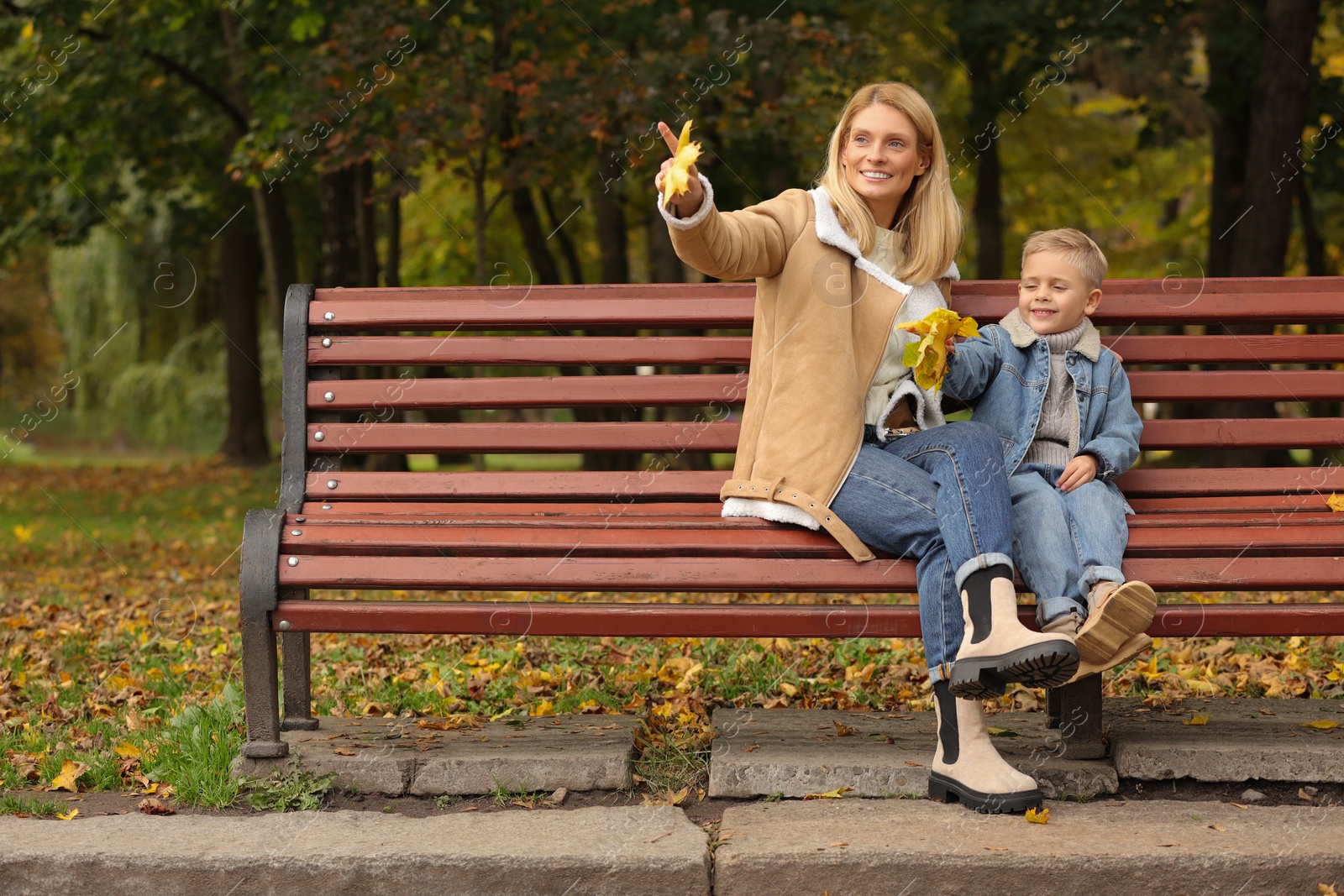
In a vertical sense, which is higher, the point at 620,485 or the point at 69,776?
the point at 620,485

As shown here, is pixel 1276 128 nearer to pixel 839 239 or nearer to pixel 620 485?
pixel 839 239

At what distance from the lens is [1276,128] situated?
923 cm

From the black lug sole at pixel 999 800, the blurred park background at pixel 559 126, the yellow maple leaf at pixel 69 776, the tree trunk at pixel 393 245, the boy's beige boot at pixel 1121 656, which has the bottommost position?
the yellow maple leaf at pixel 69 776

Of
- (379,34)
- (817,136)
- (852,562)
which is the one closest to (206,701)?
(852,562)

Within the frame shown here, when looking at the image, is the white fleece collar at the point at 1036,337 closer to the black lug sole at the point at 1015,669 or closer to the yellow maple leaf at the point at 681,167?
the black lug sole at the point at 1015,669

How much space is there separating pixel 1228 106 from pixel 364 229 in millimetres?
8065

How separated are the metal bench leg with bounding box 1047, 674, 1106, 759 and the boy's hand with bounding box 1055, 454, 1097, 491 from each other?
46 cm

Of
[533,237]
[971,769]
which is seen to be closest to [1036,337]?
[971,769]

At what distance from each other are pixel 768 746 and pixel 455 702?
47.6 inches

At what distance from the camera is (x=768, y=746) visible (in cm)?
318

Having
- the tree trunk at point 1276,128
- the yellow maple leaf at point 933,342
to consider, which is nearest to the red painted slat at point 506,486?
the yellow maple leaf at point 933,342

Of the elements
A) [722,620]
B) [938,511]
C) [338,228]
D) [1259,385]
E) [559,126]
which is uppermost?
[559,126]

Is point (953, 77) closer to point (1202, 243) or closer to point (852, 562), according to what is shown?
point (1202, 243)

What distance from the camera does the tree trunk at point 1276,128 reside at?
9.06 metres
